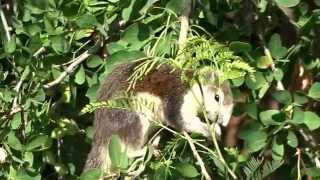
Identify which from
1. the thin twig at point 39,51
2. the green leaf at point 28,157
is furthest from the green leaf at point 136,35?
the green leaf at point 28,157

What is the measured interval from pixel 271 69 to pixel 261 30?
318 mm

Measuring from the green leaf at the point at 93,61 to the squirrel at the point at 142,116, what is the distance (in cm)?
6

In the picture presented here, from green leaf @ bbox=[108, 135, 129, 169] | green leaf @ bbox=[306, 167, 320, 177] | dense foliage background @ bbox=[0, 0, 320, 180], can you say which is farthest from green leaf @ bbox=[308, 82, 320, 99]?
green leaf @ bbox=[108, 135, 129, 169]

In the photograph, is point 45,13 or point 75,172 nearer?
point 45,13

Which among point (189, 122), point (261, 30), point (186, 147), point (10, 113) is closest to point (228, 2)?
point (261, 30)

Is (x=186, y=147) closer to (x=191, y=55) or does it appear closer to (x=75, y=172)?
(x=191, y=55)

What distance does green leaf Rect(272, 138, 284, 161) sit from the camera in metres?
2.85

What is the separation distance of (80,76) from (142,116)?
33cm

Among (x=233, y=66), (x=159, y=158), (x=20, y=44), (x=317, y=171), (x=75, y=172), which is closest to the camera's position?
(x=233, y=66)

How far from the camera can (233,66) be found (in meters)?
2.41

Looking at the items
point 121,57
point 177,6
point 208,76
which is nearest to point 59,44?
point 121,57

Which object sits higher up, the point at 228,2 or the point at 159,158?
the point at 228,2

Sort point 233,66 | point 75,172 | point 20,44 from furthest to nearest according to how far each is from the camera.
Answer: point 75,172, point 20,44, point 233,66

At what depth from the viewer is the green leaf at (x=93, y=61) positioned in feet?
10.00
